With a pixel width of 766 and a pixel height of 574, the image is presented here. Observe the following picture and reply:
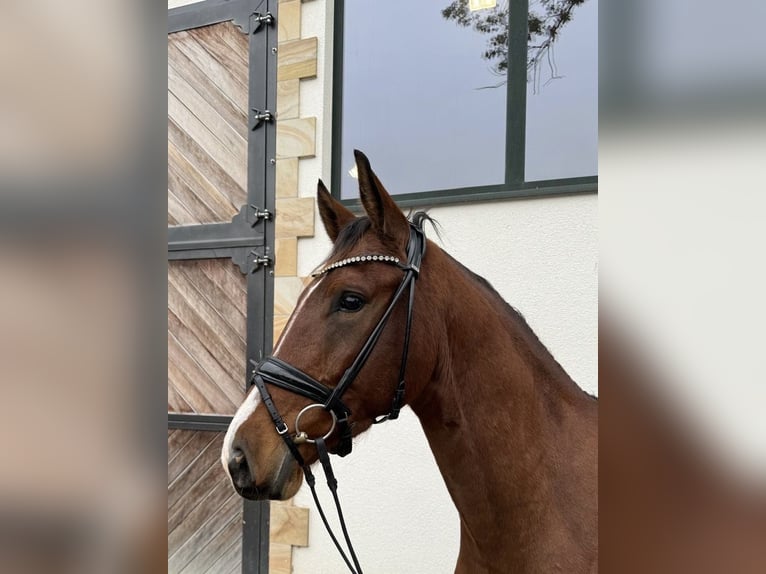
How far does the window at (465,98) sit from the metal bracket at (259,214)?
381 mm

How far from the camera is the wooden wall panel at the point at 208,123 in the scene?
365cm

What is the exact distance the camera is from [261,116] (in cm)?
354

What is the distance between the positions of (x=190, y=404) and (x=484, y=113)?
85.0 inches

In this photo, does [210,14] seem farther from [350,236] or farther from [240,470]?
[240,470]

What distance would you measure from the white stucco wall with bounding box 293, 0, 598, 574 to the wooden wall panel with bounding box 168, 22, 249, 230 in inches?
17.1

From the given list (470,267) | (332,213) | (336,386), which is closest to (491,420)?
(336,386)

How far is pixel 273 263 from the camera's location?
349 cm

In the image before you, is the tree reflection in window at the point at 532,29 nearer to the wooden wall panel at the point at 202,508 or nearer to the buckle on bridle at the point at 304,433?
the buckle on bridle at the point at 304,433

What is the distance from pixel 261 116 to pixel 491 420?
95.1 inches

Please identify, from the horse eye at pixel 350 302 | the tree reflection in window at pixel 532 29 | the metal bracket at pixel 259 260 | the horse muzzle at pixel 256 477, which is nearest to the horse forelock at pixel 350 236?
the horse eye at pixel 350 302
